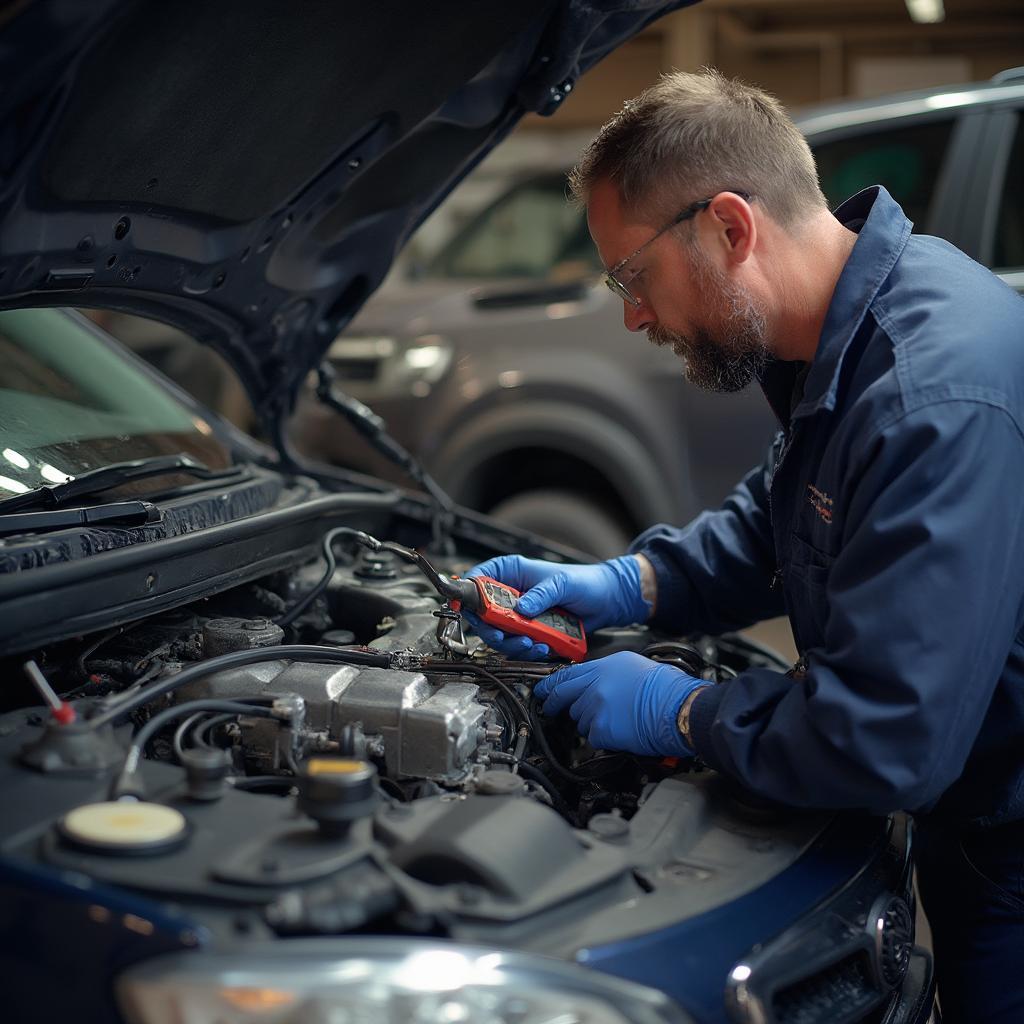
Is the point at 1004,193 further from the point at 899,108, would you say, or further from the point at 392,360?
the point at 392,360

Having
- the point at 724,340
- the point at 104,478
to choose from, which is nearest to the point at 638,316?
the point at 724,340

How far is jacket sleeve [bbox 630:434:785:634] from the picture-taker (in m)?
2.20

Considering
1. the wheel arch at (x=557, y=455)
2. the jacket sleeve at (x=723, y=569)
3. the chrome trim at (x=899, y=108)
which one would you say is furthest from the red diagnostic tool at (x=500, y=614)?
the chrome trim at (x=899, y=108)

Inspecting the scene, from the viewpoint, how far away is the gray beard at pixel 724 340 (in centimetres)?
177

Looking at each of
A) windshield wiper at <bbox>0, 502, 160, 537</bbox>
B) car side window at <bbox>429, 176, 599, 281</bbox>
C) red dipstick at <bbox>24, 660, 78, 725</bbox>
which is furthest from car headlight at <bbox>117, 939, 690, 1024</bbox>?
car side window at <bbox>429, 176, 599, 281</bbox>

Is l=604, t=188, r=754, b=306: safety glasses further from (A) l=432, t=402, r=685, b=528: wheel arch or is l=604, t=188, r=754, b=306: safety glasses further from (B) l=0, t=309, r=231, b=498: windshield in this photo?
(A) l=432, t=402, r=685, b=528: wheel arch

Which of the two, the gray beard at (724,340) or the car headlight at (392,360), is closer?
the gray beard at (724,340)

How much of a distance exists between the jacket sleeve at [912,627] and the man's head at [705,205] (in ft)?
1.31

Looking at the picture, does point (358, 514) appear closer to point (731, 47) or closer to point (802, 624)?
point (802, 624)

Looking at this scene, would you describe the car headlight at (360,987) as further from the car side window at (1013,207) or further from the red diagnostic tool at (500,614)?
the car side window at (1013,207)

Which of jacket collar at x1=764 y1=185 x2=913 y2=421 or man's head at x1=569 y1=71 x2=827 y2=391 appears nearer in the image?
jacket collar at x1=764 y1=185 x2=913 y2=421

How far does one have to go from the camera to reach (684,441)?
364 centimetres

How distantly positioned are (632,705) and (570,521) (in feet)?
7.01

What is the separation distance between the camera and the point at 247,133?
187cm
